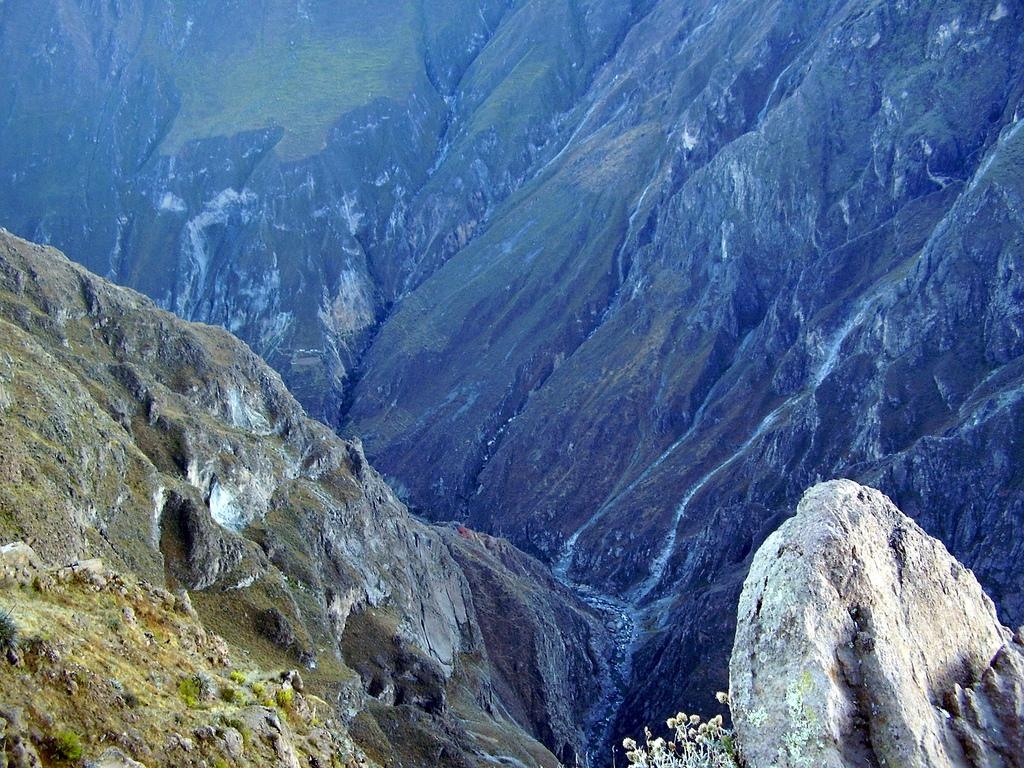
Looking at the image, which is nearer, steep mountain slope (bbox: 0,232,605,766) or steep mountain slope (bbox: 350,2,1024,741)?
steep mountain slope (bbox: 0,232,605,766)

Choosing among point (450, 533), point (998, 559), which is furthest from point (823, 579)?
point (450, 533)

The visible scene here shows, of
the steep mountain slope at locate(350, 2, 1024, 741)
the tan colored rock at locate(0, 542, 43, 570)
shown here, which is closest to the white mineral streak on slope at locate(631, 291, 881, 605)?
the steep mountain slope at locate(350, 2, 1024, 741)

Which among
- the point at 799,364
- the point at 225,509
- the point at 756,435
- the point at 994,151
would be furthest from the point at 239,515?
the point at 994,151

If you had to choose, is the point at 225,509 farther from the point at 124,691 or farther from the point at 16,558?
the point at 124,691

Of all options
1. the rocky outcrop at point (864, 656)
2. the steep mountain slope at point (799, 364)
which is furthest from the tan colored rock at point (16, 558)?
the steep mountain slope at point (799, 364)

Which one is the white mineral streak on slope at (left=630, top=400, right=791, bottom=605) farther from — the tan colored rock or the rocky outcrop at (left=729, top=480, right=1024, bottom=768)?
the rocky outcrop at (left=729, top=480, right=1024, bottom=768)

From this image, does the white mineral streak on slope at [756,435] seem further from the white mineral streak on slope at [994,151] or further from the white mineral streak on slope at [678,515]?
the white mineral streak on slope at [994,151]
